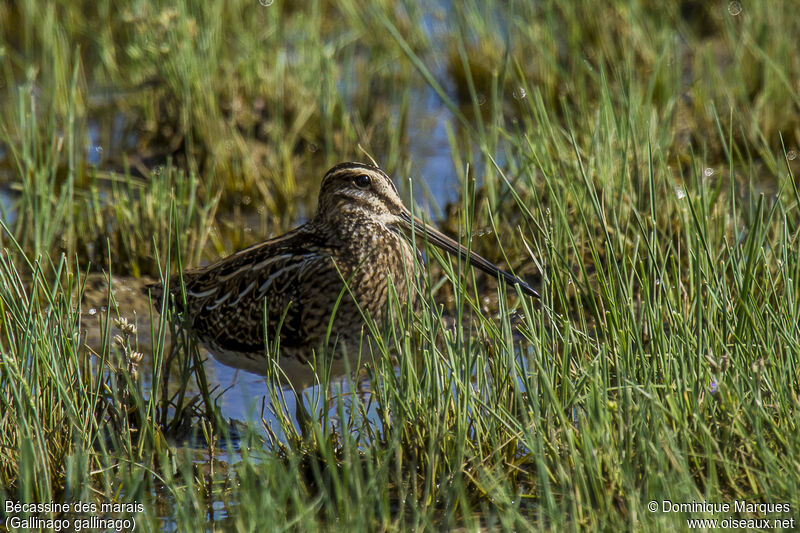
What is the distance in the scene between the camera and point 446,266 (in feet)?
11.0

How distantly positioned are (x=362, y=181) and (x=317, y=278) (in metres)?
0.44

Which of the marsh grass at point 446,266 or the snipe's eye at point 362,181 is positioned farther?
the snipe's eye at point 362,181

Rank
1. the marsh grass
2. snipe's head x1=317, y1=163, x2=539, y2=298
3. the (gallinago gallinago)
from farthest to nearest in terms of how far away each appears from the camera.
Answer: snipe's head x1=317, y1=163, x2=539, y2=298 < the (gallinago gallinago) < the marsh grass

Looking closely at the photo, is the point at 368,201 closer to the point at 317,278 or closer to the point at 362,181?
the point at 362,181

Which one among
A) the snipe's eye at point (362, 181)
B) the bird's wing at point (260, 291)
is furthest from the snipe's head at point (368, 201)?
the bird's wing at point (260, 291)

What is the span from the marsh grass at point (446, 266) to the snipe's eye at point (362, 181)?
0.46 m

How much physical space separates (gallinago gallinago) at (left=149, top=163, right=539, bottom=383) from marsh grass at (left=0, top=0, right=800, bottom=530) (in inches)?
9.3

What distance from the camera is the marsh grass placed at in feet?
9.70

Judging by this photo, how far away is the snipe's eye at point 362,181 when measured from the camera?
4.29 meters

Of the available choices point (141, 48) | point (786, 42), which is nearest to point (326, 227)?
point (141, 48)

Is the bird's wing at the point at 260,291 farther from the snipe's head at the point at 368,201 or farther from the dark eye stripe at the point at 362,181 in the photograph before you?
the dark eye stripe at the point at 362,181

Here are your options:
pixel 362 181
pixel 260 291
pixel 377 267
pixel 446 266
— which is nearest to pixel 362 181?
pixel 362 181

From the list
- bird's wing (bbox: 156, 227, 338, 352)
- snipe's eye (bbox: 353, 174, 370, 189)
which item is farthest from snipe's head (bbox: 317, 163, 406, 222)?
bird's wing (bbox: 156, 227, 338, 352)

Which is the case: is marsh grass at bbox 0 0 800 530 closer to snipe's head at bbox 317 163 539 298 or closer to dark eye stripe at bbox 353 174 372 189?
snipe's head at bbox 317 163 539 298
